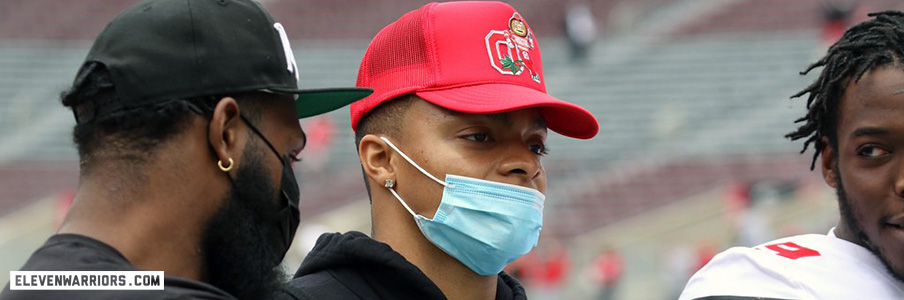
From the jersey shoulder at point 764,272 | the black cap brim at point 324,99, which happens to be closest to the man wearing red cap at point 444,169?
the black cap brim at point 324,99

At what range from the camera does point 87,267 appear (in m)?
1.92

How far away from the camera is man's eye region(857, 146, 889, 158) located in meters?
2.53

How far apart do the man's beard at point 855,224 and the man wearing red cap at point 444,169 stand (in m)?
0.67

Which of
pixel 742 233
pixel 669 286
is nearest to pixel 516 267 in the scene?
pixel 742 233

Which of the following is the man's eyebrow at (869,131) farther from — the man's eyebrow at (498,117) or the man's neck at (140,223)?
the man's neck at (140,223)

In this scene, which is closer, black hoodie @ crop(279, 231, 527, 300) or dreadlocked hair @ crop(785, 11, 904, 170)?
dreadlocked hair @ crop(785, 11, 904, 170)

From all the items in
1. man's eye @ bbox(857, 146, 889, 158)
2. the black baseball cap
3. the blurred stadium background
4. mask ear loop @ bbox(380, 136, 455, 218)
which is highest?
the black baseball cap

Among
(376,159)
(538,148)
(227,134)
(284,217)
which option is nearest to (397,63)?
(376,159)

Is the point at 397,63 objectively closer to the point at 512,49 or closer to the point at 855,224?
the point at 512,49

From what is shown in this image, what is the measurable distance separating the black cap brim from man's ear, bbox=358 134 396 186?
403 millimetres

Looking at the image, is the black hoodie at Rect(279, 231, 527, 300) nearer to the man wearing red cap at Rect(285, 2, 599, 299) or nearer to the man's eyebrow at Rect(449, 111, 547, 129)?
the man wearing red cap at Rect(285, 2, 599, 299)

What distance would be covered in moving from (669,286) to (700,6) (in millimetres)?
7649

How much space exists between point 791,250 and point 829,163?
0.21 meters

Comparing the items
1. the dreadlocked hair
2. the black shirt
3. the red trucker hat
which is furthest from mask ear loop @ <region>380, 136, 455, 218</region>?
the black shirt
